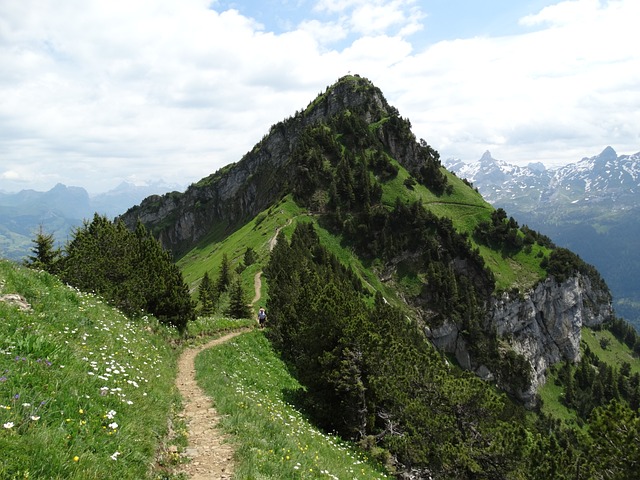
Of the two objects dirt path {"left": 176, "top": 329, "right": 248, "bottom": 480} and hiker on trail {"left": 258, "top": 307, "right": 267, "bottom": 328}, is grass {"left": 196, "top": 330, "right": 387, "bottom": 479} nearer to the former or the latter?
dirt path {"left": 176, "top": 329, "right": 248, "bottom": 480}

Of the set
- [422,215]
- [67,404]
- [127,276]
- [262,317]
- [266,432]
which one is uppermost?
[422,215]

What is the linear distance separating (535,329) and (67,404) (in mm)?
173880

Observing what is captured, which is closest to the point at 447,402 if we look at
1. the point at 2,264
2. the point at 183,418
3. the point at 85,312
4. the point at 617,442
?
the point at 617,442

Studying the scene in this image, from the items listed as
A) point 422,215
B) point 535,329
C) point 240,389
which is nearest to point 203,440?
point 240,389

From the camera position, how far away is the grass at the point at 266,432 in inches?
431

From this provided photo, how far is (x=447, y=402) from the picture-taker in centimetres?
2559

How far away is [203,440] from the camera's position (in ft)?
40.3

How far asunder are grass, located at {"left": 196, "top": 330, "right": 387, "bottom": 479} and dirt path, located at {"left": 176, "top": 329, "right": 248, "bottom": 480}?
33cm

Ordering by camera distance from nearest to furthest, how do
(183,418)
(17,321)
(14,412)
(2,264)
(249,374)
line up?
1. (14,412)
2. (17,321)
3. (183,418)
4. (2,264)
5. (249,374)

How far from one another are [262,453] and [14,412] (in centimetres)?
651

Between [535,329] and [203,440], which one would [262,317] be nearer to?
[203,440]

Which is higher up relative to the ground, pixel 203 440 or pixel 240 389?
pixel 203 440

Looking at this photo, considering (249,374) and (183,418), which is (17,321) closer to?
(183,418)

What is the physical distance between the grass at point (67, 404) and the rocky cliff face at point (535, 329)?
407ft
